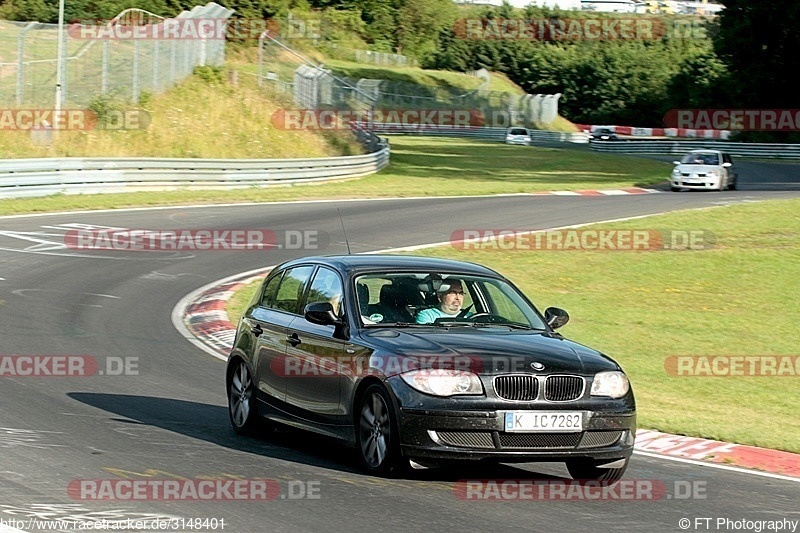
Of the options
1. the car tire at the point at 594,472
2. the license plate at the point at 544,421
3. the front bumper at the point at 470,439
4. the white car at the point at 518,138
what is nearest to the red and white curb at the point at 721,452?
the car tire at the point at 594,472

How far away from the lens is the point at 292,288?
405 inches

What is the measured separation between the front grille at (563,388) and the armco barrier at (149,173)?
23566 mm

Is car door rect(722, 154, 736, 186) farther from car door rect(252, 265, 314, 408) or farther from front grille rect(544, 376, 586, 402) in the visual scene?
front grille rect(544, 376, 586, 402)

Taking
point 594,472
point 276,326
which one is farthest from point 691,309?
point 594,472

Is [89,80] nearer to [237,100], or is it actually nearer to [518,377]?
[237,100]

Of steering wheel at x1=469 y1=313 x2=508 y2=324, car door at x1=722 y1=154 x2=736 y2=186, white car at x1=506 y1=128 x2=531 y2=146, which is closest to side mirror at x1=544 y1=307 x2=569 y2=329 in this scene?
steering wheel at x1=469 y1=313 x2=508 y2=324

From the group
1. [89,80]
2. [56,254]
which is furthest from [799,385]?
[89,80]

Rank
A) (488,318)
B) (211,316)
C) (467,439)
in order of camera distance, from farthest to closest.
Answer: (211,316), (488,318), (467,439)

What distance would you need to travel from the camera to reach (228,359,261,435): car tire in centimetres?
1020

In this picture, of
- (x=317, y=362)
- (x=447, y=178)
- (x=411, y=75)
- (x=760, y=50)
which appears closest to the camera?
(x=317, y=362)

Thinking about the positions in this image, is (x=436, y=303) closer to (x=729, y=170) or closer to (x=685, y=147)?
(x=729, y=170)

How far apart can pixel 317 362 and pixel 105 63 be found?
101 feet

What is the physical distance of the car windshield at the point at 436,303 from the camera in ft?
30.3

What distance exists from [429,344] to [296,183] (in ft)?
99.8
